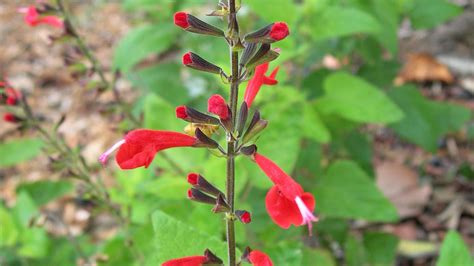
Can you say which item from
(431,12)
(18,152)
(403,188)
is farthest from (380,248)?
(18,152)

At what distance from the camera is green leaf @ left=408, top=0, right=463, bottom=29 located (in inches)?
141

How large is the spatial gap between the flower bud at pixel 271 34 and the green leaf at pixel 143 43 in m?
2.14

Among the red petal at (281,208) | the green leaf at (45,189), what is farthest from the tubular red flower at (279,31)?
the green leaf at (45,189)

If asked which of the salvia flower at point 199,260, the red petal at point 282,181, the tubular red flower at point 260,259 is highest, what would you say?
the red petal at point 282,181

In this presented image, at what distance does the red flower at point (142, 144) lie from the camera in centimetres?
139

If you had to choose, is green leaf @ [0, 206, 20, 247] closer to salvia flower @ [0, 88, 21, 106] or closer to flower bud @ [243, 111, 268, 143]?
salvia flower @ [0, 88, 21, 106]

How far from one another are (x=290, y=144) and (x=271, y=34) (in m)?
1.16

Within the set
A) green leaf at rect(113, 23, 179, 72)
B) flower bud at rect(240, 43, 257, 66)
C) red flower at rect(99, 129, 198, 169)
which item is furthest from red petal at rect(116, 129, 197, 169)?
green leaf at rect(113, 23, 179, 72)

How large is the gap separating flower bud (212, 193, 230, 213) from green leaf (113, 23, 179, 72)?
210cm

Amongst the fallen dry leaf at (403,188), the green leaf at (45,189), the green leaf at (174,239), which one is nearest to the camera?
the green leaf at (174,239)

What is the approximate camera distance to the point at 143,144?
4.63ft

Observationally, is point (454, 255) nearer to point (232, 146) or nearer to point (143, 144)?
point (232, 146)

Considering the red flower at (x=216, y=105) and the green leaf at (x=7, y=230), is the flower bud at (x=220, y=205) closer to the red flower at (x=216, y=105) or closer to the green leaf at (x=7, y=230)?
the red flower at (x=216, y=105)

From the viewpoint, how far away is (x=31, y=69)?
21.8 feet
